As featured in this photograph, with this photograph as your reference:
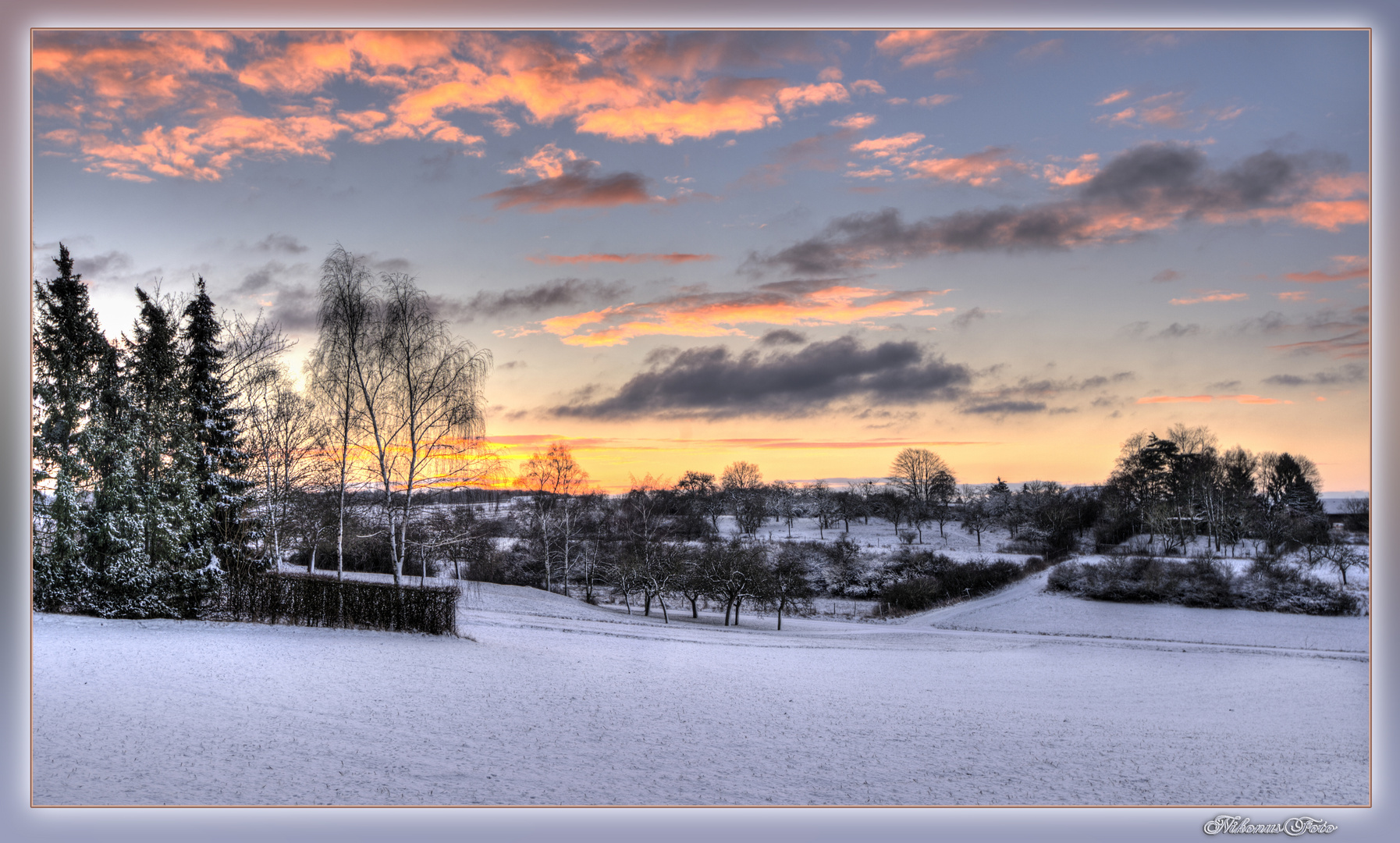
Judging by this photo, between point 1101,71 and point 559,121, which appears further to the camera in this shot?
point 559,121

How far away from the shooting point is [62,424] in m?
8.01

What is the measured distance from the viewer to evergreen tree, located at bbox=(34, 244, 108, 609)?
765 centimetres

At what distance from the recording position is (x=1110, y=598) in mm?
19781

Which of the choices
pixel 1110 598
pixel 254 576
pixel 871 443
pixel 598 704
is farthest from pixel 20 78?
pixel 1110 598

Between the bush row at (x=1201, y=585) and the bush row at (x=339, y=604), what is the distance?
13.8m

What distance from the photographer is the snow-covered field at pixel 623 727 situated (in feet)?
15.4

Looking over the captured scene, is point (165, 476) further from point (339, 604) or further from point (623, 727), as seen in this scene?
point (623, 727)

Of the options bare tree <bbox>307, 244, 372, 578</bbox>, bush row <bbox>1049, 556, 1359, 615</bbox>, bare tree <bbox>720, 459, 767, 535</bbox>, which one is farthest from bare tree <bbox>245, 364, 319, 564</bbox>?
bush row <bbox>1049, 556, 1359, 615</bbox>

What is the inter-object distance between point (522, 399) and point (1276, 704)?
8.79 metres

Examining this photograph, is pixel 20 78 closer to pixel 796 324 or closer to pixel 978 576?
pixel 796 324

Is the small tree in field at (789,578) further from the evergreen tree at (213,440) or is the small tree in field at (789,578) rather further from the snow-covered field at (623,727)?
the evergreen tree at (213,440)

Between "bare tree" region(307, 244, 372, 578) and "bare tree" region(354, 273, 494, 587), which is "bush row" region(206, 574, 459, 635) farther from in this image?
"bare tree" region(307, 244, 372, 578)

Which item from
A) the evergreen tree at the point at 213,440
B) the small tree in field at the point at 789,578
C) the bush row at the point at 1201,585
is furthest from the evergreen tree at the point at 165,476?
the bush row at the point at 1201,585

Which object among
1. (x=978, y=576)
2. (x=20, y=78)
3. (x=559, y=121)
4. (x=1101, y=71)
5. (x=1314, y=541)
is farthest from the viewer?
(x=978, y=576)
